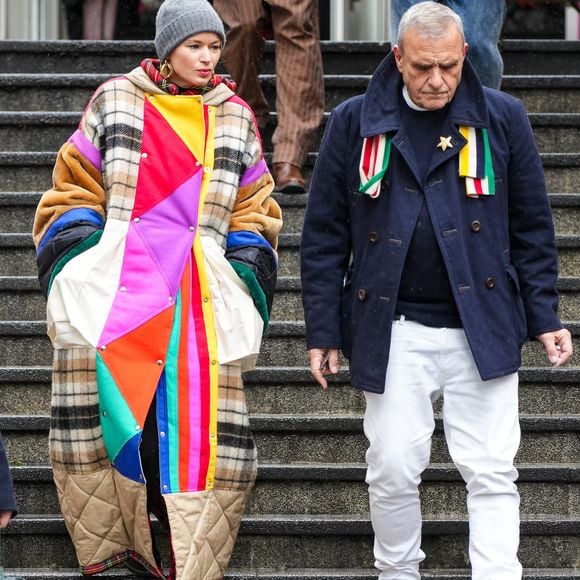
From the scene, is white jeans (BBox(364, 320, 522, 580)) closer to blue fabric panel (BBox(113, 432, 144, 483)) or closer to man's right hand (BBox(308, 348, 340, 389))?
man's right hand (BBox(308, 348, 340, 389))

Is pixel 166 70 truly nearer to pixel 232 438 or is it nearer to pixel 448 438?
pixel 232 438

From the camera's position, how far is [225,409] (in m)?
4.39

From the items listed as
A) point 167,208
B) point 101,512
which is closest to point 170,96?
point 167,208

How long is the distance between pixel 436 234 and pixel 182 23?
1012 millimetres

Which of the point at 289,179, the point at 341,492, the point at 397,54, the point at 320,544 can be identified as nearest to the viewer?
the point at 397,54

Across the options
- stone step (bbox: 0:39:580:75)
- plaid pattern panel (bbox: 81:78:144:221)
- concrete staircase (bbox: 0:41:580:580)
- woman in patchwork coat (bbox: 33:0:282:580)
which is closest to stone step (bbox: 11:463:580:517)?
concrete staircase (bbox: 0:41:580:580)

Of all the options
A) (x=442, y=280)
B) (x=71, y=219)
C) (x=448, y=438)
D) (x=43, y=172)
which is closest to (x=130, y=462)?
(x=71, y=219)

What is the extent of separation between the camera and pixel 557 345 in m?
4.32

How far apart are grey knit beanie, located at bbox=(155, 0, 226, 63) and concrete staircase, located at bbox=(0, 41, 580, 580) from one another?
1560mm

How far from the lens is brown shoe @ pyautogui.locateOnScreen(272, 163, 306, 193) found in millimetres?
6504

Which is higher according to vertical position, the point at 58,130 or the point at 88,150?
the point at 58,130

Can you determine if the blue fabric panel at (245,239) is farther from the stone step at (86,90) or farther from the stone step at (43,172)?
the stone step at (86,90)

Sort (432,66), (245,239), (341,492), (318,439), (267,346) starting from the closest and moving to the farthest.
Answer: (432,66) → (245,239) → (341,492) → (318,439) → (267,346)

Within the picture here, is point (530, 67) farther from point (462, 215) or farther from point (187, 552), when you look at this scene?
point (187, 552)
